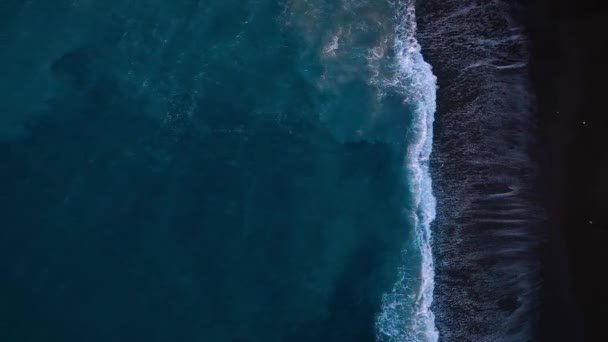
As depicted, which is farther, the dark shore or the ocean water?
the dark shore

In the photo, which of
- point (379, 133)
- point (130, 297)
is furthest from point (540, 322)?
point (130, 297)

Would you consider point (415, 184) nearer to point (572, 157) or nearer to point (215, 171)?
point (572, 157)

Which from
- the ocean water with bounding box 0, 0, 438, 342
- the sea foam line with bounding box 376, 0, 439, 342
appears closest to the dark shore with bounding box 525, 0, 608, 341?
the sea foam line with bounding box 376, 0, 439, 342

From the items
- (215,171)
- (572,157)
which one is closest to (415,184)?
(572,157)

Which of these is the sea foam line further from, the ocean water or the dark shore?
the dark shore

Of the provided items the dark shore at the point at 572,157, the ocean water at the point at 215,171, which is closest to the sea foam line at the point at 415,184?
the ocean water at the point at 215,171

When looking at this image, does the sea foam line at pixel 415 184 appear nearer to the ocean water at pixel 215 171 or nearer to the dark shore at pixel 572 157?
the ocean water at pixel 215 171

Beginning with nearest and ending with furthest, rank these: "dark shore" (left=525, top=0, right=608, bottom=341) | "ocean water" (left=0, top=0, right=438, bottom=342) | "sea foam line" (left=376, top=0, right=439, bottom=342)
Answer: "ocean water" (left=0, top=0, right=438, bottom=342)
"sea foam line" (left=376, top=0, right=439, bottom=342)
"dark shore" (left=525, top=0, right=608, bottom=341)

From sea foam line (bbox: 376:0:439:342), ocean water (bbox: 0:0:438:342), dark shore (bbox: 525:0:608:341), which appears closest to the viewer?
ocean water (bbox: 0:0:438:342)
